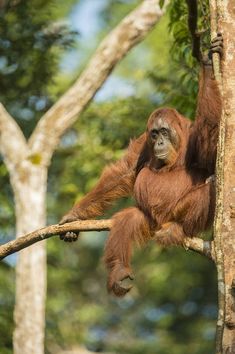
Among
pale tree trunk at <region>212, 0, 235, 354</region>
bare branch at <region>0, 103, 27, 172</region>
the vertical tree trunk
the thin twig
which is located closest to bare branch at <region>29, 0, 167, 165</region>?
bare branch at <region>0, 103, 27, 172</region>

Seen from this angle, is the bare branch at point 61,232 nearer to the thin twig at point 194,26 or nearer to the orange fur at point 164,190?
the orange fur at point 164,190

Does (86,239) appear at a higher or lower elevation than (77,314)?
higher

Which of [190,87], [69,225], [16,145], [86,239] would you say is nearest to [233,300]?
[69,225]

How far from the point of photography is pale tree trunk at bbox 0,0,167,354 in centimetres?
981

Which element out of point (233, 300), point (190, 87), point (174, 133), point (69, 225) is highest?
point (190, 87)

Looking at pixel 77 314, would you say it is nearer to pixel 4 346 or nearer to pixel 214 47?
pixel 4 346

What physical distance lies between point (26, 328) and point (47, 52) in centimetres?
377

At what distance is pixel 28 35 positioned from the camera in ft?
37.4

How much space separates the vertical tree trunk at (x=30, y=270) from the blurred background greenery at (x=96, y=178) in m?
0.34

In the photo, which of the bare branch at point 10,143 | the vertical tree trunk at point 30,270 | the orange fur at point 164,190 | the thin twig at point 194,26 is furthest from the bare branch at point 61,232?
the bare branch at point 10,143

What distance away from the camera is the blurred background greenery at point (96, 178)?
1134 cm

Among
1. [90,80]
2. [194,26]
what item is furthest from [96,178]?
[194,26]

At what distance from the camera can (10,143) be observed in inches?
416

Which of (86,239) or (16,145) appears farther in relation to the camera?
(86,239)
